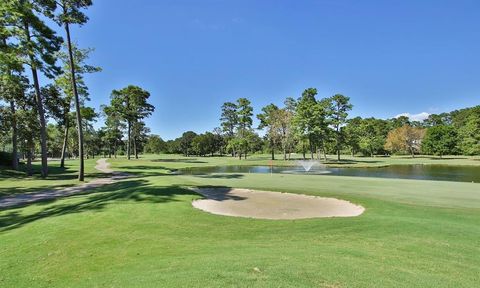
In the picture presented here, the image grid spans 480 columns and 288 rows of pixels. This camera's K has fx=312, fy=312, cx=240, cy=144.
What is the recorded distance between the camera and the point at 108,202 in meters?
14.0

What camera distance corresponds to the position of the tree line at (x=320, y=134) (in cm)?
6575

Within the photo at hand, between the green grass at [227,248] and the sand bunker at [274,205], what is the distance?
51.4 inches

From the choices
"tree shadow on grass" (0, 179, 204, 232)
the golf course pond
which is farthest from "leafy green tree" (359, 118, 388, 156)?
"tree shadow on grass" (0, 179, 204, 232)

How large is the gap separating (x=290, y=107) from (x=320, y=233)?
6446 centimetres

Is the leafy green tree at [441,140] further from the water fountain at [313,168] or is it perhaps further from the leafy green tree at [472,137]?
the water fountain at [313,168]

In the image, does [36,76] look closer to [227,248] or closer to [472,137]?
[227,248]

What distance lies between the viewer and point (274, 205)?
15242mm

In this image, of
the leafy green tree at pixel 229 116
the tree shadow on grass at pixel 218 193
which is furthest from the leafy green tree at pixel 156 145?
the tree shadow on grass at pixel 218 193

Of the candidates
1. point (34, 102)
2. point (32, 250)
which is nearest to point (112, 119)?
point (34, 102)

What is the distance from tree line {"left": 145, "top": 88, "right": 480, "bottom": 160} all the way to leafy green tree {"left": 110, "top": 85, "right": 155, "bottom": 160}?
21822mm

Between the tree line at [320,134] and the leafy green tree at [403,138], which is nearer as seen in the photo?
the tree line at [320,134]

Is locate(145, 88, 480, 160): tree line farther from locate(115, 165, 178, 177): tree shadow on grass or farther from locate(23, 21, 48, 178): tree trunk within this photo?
locate(23, 21, 48, 178): tree trunk

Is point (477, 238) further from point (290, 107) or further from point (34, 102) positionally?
point (290, 107)

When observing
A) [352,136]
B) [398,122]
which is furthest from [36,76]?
[398,122]
